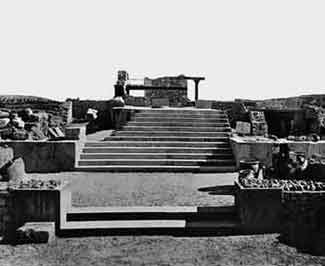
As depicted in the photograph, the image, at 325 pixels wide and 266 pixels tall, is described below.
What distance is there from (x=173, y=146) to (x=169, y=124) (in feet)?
4.89

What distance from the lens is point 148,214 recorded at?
682 centimetres

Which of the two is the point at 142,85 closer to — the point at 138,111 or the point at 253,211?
the point at 138,111

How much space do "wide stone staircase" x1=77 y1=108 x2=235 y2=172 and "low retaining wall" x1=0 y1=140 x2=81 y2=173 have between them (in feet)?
1.19

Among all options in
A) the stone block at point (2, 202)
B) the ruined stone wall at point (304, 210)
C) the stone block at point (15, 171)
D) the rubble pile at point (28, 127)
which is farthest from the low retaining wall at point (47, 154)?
the ruined stone wall at point (304, 210)

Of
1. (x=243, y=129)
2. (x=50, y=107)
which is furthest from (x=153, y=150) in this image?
(x=50, y=107)

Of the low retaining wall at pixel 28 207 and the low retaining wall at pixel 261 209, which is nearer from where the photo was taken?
the low retaining wall at pixel 28 207

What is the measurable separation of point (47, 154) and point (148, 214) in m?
5.02

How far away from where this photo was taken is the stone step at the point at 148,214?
6766 millimetres

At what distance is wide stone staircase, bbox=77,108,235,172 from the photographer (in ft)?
36.7

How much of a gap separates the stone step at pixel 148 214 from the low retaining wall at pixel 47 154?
13.8 feet

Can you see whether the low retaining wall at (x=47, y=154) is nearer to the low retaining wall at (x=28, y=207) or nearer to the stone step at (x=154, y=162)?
the stone step at (x=154, y=162)

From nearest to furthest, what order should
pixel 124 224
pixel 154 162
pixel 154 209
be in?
pixel 124 224 → pixel 154 209 → pixel 154 162

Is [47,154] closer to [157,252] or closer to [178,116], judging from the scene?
[178,116]

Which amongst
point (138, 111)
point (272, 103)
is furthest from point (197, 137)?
point (272, 103)
